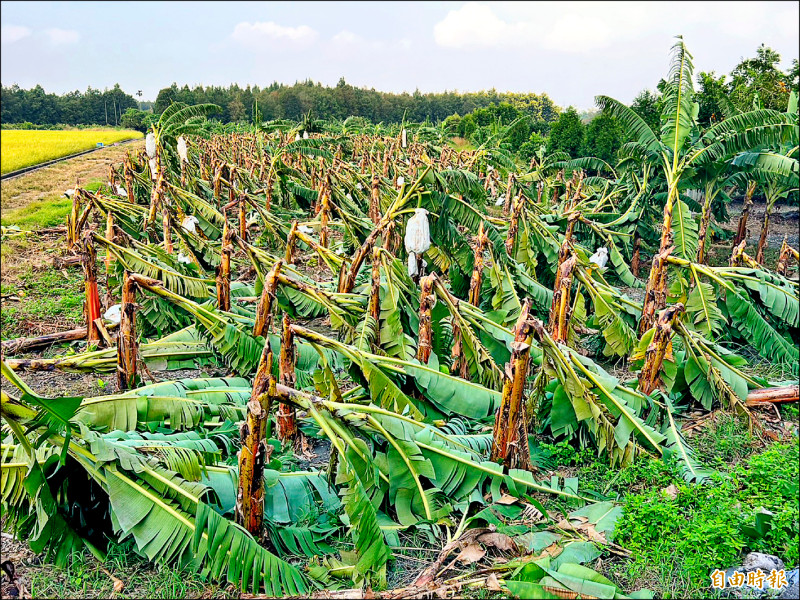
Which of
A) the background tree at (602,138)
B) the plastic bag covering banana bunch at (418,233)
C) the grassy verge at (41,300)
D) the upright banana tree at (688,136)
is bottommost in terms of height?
the grassy verge at (41,300)

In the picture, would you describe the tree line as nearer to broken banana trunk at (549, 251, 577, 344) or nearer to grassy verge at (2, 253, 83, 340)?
grassy verge at (2, 253, 83, 340)

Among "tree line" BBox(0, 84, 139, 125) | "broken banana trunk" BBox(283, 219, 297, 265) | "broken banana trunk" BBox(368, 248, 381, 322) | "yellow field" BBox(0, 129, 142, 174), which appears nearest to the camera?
"broken banana trunk" BBox(368, 248, 381, 322)

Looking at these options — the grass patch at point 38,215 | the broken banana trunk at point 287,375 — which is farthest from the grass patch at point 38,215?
the broken banana trunk at point 287,375

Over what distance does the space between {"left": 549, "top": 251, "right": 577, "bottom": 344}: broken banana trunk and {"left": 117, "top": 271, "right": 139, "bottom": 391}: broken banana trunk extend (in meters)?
4.15

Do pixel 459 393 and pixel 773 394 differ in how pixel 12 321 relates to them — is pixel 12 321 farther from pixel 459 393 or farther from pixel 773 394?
pixel 773 394

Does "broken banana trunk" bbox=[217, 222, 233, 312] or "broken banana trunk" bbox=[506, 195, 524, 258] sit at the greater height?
"broken banana trunk" bbox=[506, 195, 524, 258]

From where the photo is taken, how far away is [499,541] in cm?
394

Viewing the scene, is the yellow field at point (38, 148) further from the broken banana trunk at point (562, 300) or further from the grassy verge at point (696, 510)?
the grassy verge at point (696, 510)

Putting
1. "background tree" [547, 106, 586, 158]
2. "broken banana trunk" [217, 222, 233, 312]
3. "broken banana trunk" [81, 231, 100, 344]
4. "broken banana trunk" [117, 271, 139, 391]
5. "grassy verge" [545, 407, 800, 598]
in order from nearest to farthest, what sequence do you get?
"grassy verge" [545, 407, 800, 598]
"broken banana trunk" [117, 271, 139, 391]
"broken banana trunk" [81, 231, 100, 344]
"broken banana trunk" [217, 222, 233, 312]
"background tree" [547, 106, 586, 158]

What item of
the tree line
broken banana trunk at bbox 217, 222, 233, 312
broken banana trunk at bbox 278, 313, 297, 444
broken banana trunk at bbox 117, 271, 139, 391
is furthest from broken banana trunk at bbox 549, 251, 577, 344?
the tree line

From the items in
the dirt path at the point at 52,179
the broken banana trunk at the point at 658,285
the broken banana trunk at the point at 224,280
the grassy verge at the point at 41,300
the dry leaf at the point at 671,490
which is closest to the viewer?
the dry leaf at the point at 671,490

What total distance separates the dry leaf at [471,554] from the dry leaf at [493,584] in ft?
0.69

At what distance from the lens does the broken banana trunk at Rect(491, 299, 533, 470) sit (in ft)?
14.5

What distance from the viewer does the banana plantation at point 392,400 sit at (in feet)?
11.3
